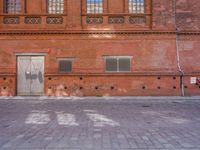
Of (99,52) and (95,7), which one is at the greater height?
(95,7)

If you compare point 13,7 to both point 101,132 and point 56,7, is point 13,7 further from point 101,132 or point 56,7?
point 101,132

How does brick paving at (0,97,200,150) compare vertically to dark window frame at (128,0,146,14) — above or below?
below

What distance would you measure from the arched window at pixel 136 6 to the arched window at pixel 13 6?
844 cm

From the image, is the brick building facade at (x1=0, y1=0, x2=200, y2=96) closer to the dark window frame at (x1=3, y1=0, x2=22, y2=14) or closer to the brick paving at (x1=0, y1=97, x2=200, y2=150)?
the dark window frame at (x1=3, y1=0, x2=22, y2=14)

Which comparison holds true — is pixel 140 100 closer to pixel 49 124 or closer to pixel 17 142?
pixel 49 124

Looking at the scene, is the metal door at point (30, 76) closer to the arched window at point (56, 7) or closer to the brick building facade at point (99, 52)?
the brick building facade at point (99, 52)

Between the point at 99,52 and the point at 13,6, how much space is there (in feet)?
24.4

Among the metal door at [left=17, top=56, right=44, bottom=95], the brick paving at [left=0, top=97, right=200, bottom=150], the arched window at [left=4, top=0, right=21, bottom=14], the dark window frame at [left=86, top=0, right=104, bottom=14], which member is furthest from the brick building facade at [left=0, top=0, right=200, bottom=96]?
the brick paving at [left=0, top=97, right=200, bottom=150]

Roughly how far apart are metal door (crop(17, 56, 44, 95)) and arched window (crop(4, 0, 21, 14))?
11.9 feet

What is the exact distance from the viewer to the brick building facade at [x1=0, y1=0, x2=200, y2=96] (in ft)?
65.5

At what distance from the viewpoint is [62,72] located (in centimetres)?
2016

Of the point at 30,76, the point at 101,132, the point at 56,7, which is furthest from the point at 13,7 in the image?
the point at 101,132

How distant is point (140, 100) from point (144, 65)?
325 cm

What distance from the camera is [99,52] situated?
20156 millimetres
